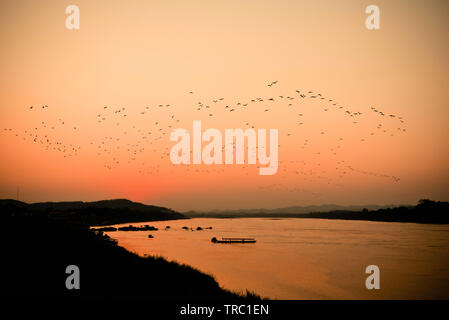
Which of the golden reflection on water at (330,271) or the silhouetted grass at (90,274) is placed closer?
the silhouetted grass at (90,274)

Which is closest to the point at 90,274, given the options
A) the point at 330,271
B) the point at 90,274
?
the point at 90,274

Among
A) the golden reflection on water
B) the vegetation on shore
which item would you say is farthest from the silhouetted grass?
the golden reflection on water

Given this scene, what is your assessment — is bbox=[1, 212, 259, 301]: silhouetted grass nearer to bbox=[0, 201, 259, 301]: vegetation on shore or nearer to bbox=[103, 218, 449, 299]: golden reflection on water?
bbox=[0, 201, 259, 301]: vegetation on shore

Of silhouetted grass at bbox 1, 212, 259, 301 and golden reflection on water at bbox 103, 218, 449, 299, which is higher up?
silhouetted grass at bbox 1, 212, 259, 301

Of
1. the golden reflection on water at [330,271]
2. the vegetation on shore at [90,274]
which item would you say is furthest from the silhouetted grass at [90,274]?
the golden reflection on water at [330,271]

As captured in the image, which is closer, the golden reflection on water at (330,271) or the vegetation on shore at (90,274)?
the vegetation on shore at (90,274)

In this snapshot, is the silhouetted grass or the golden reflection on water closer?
the silhouetted grass

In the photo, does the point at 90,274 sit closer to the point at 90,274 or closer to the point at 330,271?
the point at 90,274

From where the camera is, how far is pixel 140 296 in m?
20.7

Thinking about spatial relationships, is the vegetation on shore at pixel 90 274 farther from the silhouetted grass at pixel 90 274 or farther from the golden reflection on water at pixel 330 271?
the golden reflection on water at pixel 330 271

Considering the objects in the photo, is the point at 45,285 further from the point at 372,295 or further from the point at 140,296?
the point at 372,295

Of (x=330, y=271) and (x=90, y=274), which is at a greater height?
(x=90, y=274)

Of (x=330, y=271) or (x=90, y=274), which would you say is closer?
(x=90, y=274)

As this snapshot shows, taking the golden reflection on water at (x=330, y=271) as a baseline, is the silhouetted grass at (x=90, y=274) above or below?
above
